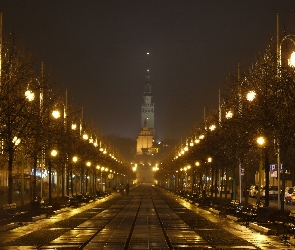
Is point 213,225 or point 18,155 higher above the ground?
point 18,155

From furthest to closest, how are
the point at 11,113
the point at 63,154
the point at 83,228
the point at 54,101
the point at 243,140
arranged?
the point at 63,154 → the point at 54,101 → the point at 243,140 → the point at 11,113 → the point at 83,228

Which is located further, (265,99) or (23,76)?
(23,76)

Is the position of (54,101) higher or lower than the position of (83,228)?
higher

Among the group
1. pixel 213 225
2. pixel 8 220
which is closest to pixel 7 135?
pixel 8 220

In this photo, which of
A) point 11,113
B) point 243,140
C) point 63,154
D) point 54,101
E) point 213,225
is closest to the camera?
point 213,225

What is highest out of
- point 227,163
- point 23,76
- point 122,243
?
point 23,76

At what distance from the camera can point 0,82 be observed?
46.1 metres

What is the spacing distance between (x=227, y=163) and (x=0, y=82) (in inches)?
1136

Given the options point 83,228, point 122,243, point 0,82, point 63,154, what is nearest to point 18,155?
point 63,154

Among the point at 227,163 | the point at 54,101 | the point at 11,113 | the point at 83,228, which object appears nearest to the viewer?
the point at 83,228

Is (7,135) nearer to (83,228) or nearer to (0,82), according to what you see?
(0,82)

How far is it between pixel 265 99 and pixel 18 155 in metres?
27.8

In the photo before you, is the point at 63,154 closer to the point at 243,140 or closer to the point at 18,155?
the point at 18,155

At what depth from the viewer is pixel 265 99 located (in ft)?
141
